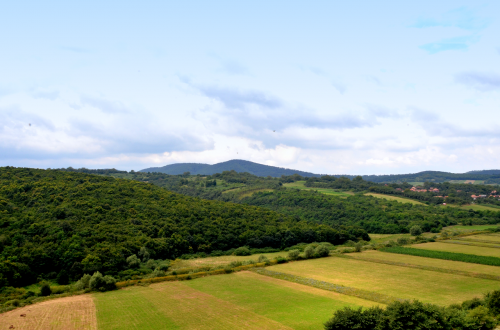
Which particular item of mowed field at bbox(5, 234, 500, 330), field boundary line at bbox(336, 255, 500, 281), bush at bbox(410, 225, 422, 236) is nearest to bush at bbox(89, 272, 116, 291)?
mowed field at bbox(5, 234, 500, 330)

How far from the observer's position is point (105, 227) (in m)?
64.6

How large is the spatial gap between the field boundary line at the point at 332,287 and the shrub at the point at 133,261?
1961 cm

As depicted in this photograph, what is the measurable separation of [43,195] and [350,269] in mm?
64985

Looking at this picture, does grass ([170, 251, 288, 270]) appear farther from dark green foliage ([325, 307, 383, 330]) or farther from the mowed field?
dark green foliage ([325, 307, 383, 330])

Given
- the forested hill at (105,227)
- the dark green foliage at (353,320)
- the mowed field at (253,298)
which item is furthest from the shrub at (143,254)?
the dark green foliage at (353,320)

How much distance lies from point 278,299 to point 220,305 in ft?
21.3

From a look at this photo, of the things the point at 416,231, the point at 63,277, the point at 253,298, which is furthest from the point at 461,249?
the point at 63,277

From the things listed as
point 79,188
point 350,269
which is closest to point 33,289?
point 79,188

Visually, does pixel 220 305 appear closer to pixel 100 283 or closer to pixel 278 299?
pixel 278 299

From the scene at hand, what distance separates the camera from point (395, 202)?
13612 centimetres

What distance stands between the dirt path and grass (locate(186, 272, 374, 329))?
1348 cm

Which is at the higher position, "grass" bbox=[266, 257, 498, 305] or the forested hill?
the forested hill

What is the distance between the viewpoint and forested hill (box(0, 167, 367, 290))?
51062mm

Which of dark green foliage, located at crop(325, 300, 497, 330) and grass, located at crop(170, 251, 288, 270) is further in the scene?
grass, located at crop(170, 251, 288, 270)
